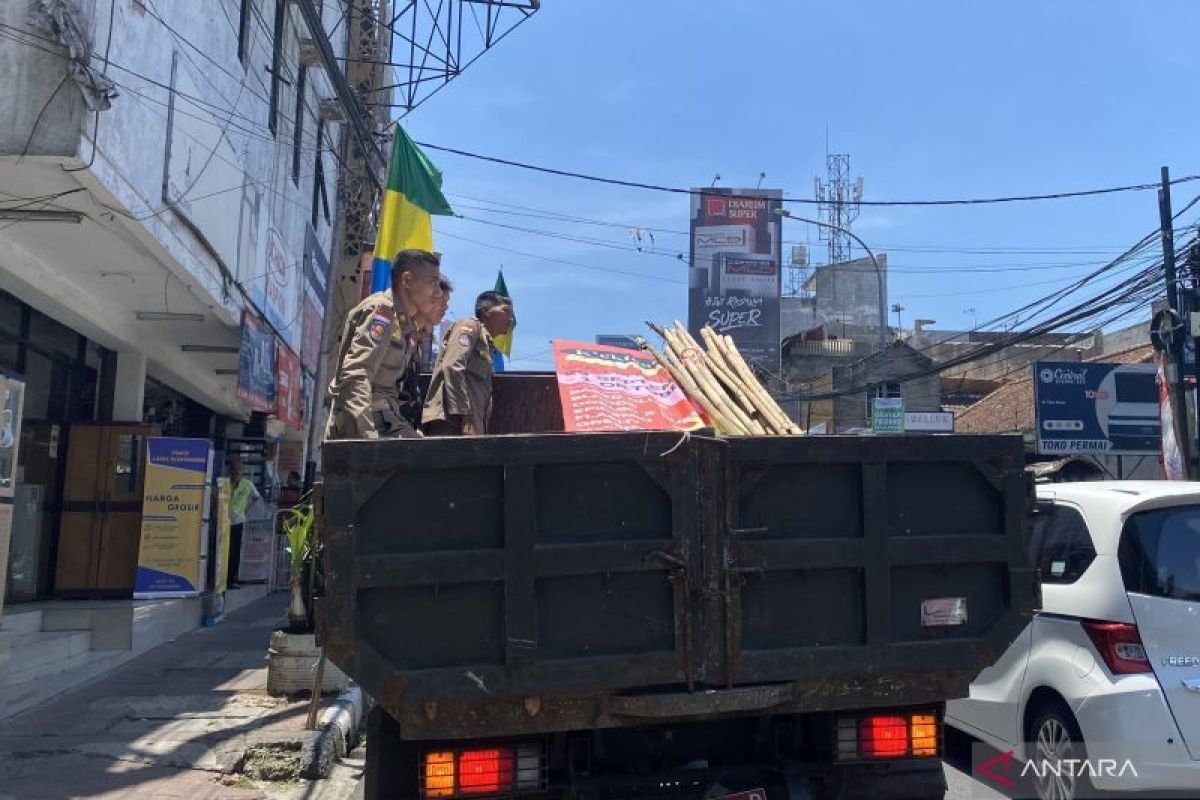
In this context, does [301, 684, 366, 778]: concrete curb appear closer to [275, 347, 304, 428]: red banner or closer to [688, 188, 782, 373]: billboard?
[275, 347, 304, 428]: red banner

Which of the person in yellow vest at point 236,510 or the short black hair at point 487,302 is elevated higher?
the short black hair at point 487,302

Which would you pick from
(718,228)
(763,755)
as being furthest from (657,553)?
(718,228)

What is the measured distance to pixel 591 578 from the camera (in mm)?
2818

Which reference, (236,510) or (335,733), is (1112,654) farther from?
(236,510)

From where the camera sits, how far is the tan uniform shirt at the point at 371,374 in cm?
393

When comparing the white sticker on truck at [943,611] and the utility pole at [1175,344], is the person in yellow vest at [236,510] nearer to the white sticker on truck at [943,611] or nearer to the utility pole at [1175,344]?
the white sticker on truck at [943,611]

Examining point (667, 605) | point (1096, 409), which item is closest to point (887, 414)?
point (1096, 409)

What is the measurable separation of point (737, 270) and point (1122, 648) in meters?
37.2

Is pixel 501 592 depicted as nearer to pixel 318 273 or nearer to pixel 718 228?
pixel 318 273

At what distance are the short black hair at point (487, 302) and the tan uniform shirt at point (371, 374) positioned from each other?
2.75 ft

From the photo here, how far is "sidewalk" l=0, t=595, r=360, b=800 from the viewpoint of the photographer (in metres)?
5.15

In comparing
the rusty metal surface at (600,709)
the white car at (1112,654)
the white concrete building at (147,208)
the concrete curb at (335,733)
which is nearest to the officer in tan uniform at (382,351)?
the rusty metal surface at (600,709)

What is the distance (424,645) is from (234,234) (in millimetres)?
7821

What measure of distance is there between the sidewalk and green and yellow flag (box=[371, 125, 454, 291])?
171 inches
